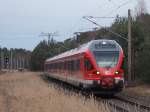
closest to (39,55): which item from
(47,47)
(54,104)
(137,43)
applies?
(47,47)

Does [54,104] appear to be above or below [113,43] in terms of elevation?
below

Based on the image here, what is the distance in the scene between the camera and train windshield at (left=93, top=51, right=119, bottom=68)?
29.9m

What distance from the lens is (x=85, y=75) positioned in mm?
30328

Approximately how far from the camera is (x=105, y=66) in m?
29.8

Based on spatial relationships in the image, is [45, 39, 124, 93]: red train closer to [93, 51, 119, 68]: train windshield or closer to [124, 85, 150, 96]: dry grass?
[93, 51, 119, 68]: train windshield

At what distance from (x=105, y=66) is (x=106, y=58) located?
62 centimetres

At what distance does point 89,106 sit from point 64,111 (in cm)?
116

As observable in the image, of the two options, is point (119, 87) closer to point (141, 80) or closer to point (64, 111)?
point (141, 80)

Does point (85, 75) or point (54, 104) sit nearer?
point (54, 104)

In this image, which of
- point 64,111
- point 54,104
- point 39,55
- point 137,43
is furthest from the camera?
point 39,55

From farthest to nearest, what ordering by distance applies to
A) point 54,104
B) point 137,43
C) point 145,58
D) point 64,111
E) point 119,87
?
1. point 137,43
2. point 145,58
3. point 119,87
4. point 54,104
5. point 64,111

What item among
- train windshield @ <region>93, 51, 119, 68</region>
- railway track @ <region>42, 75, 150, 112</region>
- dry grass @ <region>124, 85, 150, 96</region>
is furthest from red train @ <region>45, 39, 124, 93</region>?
dry grass @ <region>124, 85, 150, 96</region>

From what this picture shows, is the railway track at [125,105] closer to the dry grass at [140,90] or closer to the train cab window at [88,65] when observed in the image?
the train cab window at [88,65]

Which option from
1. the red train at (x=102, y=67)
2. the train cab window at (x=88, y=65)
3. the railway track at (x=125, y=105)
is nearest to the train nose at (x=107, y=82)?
the red train at (x=102, y=67)
